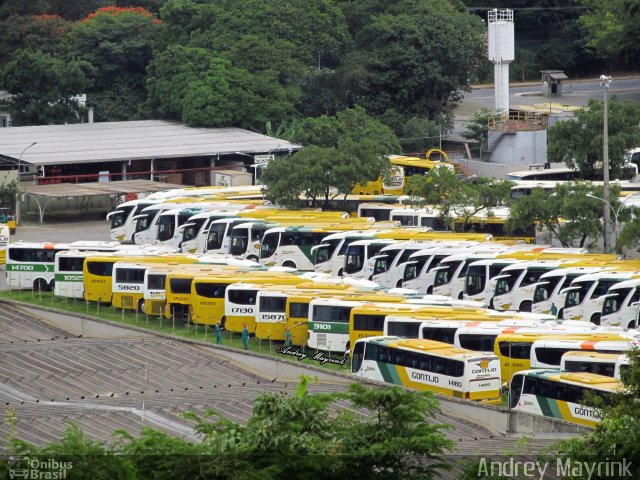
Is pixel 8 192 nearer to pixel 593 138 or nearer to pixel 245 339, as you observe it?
pixel 245 339

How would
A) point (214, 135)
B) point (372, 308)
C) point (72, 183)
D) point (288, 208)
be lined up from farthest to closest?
1. point (214, 135)
2. point (72, 183)
3. point (288, 208)
4. point (372, 308)

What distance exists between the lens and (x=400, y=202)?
175 feet

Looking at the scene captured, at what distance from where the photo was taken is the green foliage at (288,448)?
1791 cm

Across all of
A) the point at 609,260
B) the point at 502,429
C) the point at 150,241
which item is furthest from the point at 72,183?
the point at 502,429

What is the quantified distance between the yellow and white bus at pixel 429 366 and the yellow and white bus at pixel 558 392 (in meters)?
0.96

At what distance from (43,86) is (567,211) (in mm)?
35653

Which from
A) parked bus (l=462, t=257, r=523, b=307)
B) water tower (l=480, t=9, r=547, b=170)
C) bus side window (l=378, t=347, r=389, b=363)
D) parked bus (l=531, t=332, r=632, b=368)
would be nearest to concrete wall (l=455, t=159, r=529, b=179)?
water tower (l=480, t=9, r=547, b=170)

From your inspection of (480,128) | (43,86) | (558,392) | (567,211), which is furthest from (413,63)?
(558,392)

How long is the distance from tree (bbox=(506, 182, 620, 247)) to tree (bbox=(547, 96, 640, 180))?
8869 mm

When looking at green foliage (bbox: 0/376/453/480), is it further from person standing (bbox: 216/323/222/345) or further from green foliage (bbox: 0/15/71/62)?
green foliage (bbox: 0/15/71/62)

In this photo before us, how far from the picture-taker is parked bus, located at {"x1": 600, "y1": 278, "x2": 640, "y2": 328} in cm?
3700

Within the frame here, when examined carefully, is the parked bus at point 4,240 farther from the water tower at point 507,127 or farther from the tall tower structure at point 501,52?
the tall tower structure at point 501,52

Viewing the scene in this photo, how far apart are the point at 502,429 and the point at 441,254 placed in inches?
522

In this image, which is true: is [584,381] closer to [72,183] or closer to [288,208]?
[288,208]
